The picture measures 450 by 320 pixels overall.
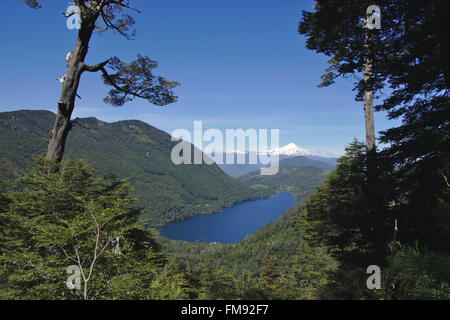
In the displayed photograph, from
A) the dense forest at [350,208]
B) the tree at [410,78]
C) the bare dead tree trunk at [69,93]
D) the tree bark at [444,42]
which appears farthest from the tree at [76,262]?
the tree bark at [444,42]

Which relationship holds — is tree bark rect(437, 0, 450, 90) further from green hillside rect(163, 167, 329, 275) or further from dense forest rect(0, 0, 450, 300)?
green hillside rect(163, 167, 329, 275)

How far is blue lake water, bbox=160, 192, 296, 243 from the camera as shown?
426ft

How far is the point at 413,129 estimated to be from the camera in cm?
486

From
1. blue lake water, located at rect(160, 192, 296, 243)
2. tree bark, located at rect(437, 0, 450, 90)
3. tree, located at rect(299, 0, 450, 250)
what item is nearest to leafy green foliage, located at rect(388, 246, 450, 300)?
tree, located at rect(299, 0, 450, 250)

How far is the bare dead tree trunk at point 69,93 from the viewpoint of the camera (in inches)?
213

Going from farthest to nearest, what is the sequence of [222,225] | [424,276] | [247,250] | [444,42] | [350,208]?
[222,225] < [247,250] < [350,208] < [444,42] < [424,276]

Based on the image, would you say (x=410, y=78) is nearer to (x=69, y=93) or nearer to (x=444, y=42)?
(x=444, y=42)

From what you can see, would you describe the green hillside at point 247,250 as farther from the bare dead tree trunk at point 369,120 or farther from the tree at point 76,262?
the tree at point 76,262

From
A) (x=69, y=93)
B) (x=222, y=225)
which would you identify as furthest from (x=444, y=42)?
(x=222, y=225)

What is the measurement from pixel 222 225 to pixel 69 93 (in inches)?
6128

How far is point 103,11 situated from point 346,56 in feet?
22.3

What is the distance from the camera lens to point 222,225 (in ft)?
502

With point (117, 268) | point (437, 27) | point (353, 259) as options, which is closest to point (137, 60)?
point (117, 268)

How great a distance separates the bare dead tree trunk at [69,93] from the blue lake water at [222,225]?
127 metres
